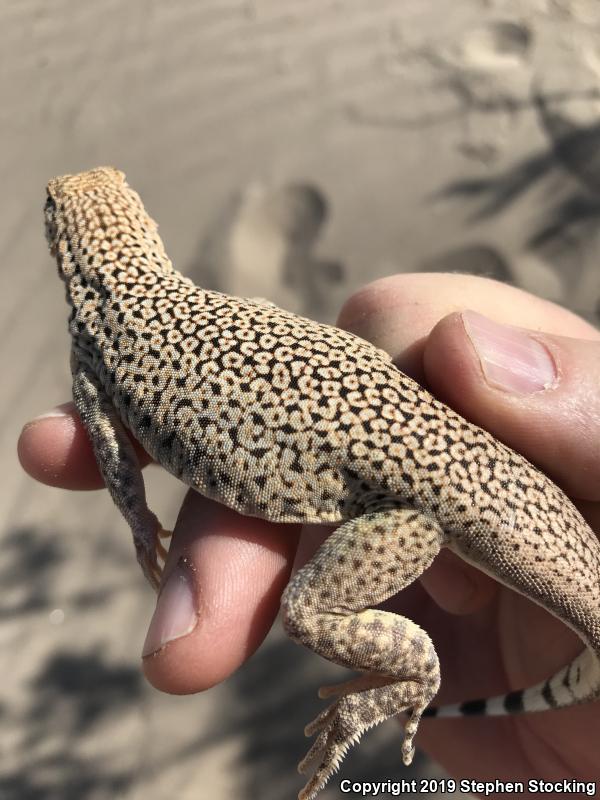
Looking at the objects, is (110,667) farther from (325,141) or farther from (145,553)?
(325,141)

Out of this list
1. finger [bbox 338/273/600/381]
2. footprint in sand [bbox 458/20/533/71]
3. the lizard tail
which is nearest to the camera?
the lizard tail

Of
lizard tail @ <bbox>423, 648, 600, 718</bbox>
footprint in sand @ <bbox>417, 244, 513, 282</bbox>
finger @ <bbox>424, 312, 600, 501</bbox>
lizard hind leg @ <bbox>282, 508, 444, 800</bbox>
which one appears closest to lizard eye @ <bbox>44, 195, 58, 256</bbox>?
finger @ <bbox>424, 312, 600, 501</bbox>

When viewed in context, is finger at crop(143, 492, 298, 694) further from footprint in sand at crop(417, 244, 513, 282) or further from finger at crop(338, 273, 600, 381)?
footprint in sand at crop(417, 244, 513, 282)

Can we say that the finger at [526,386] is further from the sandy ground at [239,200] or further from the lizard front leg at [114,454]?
the sandy ground at [239,200]

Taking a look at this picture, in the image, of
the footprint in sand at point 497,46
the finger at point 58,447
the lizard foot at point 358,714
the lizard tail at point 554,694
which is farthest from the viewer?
the footprint in sand at point 497,46

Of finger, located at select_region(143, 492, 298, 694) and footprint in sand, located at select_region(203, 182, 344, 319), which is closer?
finger, located at select_region(143, 492, 298, 694)

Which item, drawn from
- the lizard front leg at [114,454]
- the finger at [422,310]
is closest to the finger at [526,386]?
the finger at [422,310]

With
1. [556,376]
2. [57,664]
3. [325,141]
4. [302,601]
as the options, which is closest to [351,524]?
[302,601]
